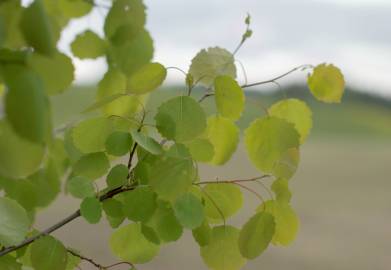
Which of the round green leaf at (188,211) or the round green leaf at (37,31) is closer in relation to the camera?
the round green leaf at (37,31)

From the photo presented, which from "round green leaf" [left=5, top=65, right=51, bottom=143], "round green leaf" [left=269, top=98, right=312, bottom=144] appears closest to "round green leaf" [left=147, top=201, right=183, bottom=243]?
"round green leaf" [left=269, top=98, right=312, bottom=144]

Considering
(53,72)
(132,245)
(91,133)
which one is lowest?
(132,245)

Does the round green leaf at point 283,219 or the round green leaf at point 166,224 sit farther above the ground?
the round green leaf at point 166,224

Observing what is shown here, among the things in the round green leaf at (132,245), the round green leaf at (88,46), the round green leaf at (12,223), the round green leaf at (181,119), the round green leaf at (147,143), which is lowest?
the round green leaf at (132,245)

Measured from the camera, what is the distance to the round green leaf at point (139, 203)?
0.47 metres

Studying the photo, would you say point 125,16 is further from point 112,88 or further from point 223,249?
point 223,249

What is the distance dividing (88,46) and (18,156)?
0.90ft

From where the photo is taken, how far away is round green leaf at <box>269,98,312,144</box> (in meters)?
0.53

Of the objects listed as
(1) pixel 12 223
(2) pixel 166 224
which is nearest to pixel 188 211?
(2) pixel 166 224

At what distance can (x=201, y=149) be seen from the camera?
0.49m

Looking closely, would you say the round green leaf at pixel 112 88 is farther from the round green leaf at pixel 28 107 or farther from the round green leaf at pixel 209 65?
the round green leaf at pixel 28 107

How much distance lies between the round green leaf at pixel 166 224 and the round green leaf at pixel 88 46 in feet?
0.45

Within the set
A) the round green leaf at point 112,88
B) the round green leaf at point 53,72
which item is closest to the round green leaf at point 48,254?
the round green leaf at point 112,88

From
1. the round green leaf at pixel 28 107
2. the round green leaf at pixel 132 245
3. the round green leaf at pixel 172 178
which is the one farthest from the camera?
the round green leaf at pixel 132 245
